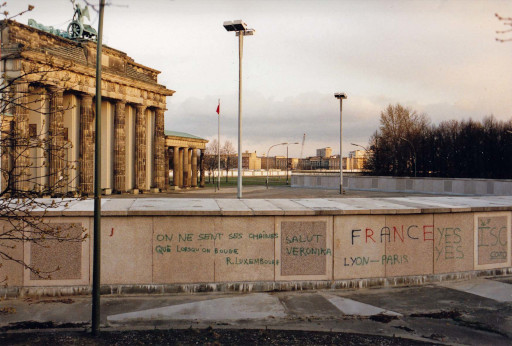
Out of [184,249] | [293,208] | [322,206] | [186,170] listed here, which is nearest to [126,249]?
[184,249]

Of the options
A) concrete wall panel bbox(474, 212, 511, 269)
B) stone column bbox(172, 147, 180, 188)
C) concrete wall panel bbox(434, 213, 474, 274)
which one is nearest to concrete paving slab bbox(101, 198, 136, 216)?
concrete wall panel bbox(434, 213, 474, 274)

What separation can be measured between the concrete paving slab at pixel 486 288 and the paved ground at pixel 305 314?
0.02 m

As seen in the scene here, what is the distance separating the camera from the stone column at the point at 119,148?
42.2 meters

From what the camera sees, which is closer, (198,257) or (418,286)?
(198,257)

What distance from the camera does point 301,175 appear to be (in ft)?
205

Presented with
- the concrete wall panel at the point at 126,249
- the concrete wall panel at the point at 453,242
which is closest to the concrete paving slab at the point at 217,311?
the concrete wall panel at the point at 126,249

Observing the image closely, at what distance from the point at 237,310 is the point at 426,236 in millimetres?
5457

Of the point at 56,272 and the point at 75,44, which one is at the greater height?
the point at 75,44

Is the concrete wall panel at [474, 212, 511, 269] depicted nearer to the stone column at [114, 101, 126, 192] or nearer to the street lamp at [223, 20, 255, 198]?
the street lamp at [223, 20, 255, 198]

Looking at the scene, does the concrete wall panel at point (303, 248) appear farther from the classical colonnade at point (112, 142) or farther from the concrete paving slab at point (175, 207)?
the classical colonnade at point (112, 142)

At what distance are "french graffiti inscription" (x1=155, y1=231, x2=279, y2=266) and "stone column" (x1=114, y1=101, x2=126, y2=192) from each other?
34.5m

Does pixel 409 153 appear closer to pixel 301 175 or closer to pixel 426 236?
pixel 301 175

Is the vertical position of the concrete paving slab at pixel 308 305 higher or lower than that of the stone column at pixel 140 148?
lower

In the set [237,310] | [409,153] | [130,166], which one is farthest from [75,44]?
[409,153]
